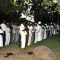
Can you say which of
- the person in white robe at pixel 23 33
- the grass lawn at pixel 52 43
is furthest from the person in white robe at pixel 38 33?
the person in white robe at pixel 23 33

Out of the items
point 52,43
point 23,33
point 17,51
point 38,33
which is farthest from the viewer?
point 38,33

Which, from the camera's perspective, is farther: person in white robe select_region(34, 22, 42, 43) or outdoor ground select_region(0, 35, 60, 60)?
person in white robe select_region(34, 22, 42, 43)

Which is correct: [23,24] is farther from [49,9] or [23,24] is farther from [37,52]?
[37,52]

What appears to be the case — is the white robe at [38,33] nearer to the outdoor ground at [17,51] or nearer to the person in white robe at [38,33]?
the person in white robe at [38,33]

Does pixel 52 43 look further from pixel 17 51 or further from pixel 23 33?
pixel 17 51

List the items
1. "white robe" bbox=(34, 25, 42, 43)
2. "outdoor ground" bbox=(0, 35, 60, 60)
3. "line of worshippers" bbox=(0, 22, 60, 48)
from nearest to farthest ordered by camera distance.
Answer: "outdoor ground" bbox=(0, 35, 60, 60)
"line of worshippers" bbox=(0, 22, 60, 48)
"white robe" bbox=(34, 25, 42, 43)

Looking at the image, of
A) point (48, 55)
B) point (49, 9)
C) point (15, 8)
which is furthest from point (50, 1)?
Result: point (48, 55)

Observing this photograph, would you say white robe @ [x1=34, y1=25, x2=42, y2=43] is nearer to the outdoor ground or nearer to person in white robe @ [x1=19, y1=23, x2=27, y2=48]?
the outdoor ground

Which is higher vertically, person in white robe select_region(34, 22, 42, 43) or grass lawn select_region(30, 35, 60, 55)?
person in white robe select_region(34, 22, 42, 43)

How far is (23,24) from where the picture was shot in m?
22.5

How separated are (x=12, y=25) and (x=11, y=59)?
548 centimetres

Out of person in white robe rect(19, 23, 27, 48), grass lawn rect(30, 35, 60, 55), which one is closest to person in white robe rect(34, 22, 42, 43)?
grass lawn rect(30, 35, 60, 55)

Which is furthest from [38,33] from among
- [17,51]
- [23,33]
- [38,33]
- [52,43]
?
[17,51]

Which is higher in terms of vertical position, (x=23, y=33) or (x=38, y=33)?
(x=23, y=33)
